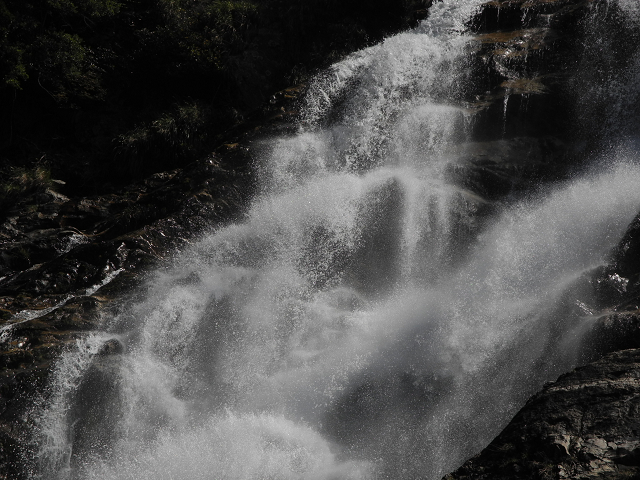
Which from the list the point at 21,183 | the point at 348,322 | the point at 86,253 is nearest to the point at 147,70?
the point at 21,183

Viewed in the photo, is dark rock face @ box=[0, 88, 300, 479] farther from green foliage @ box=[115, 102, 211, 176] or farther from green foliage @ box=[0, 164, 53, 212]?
green foliage @ box=[115, 102, 211, 176]

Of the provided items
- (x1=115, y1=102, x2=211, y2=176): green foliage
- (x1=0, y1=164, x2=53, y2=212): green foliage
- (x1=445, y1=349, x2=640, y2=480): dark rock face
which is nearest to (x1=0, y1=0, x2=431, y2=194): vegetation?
(x1=115, y1=102, x2=211, y2=176): green foliage

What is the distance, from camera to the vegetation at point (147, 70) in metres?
13.9

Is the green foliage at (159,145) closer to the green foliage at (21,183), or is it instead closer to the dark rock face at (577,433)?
the green foliage at (21,183)

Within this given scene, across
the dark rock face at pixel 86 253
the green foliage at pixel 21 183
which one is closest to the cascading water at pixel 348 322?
A: the dark rock face at pixel 86 253

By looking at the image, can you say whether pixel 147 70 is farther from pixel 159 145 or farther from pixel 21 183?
pixel 21 183

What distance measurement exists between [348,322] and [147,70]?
9839 millimetres

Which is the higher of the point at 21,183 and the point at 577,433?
the point at 21,183

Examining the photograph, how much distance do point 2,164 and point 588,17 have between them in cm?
1553

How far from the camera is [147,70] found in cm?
1494

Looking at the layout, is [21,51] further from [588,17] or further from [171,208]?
[588,17]

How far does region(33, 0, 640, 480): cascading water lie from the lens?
8.32m

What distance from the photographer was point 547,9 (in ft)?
43.6

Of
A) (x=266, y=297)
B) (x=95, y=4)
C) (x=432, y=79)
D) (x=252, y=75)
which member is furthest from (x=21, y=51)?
(x=432, y=79)
